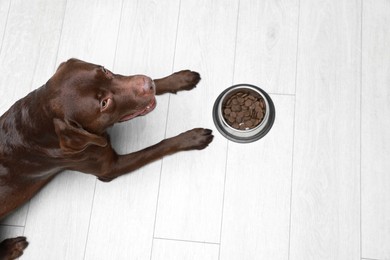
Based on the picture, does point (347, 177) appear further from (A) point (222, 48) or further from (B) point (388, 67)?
(A) point (222, 48)

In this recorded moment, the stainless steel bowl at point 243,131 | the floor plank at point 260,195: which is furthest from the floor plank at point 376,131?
the stainless steel bowl at point 243,131

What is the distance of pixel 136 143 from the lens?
2.78 metres

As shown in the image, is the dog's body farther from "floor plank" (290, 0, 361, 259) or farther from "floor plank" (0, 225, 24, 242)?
"floor plank" (290, 0, 361, 259)

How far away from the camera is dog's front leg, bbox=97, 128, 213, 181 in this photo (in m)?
2.56

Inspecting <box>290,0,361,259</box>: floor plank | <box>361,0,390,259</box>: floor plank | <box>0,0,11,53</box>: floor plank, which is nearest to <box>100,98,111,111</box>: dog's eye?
<box>290,0,361,259</box>: floor plank

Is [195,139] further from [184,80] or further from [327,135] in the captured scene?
[327,135]

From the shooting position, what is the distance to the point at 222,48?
286 cm

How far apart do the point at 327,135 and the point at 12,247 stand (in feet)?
6.29

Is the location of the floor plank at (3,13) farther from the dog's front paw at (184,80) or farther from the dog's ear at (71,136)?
the dog's ear at (71,136)

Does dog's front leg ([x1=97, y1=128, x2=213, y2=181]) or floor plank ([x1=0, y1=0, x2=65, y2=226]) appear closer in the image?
dog's front leg ([x1=97, y1=128, x2=213, y2=181])

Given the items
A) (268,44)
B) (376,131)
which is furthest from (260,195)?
(268,44)

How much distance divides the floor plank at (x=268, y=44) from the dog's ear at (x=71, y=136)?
109 centimetres

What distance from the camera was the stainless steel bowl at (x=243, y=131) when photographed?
260 centimetres

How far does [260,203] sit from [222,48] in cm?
97
